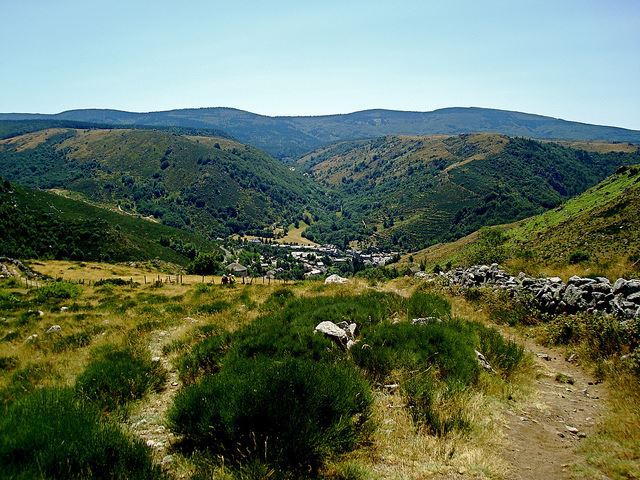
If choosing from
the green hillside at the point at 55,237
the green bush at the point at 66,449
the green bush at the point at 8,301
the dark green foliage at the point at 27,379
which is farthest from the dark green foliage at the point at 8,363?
the green hillside at the point at 55,237

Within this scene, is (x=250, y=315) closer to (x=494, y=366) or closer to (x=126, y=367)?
(x=126, y=367)

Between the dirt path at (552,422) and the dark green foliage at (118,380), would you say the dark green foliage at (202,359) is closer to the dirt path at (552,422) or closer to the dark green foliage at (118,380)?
the dark green foliage at (118,380)

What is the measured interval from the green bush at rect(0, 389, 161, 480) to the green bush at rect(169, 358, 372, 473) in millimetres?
980

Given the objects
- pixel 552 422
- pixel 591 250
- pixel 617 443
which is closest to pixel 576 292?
pixel 552 422

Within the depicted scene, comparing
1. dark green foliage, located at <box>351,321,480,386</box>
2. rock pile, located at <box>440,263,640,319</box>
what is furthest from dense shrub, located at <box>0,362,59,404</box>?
rock pile, located at <box>440,263,640,319</box>

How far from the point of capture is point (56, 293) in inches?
971

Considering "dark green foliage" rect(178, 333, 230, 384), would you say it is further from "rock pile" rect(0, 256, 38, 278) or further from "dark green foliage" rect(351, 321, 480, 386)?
"rock pile" rect(0, 256, 38, 278)

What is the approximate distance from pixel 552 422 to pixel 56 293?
89.6ft

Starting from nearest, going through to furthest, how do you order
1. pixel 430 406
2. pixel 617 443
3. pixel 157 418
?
pixel 617 443 < pixel 430 406 < pixel 157 418

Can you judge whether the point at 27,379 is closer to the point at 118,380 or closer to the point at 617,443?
the point at 118,380

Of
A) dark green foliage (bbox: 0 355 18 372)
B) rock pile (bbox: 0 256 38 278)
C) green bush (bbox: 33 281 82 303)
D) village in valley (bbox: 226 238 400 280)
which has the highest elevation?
dark green foliage (bbox: 0 355 18 372)

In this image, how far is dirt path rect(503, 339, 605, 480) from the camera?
5542 millimetres

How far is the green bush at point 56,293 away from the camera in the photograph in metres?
22.9

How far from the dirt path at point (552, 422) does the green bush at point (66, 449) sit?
4.95 meters
